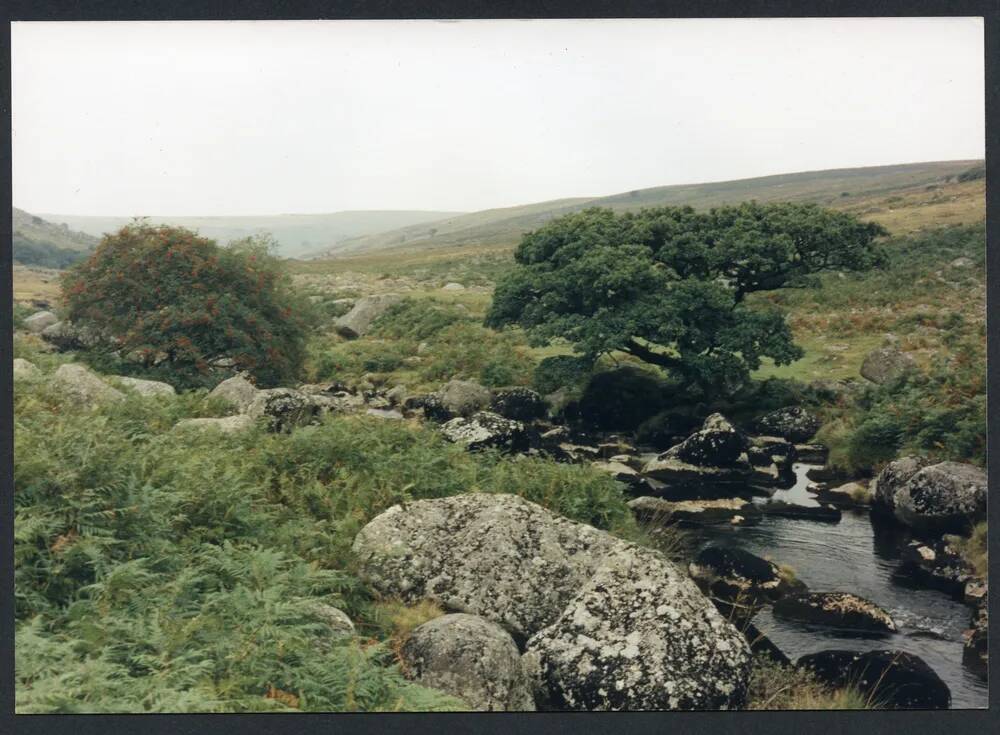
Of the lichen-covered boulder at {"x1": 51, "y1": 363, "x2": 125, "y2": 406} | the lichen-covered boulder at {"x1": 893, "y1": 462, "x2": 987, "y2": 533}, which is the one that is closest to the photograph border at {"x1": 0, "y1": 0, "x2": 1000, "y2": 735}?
the lichen-covered boulder at {"x1": 893, "y1": 462, "x2": 987, "y2": 533}

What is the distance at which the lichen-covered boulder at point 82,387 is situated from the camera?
945 cm

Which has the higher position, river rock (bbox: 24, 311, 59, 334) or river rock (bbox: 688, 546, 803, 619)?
river rock (bbox: 24, 311, 59, 334)

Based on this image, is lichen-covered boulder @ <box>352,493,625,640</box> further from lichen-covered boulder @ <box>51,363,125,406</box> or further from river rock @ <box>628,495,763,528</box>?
lichen-covered boulder @ <box>51,363,125,406</box>

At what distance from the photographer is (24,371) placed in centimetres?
898

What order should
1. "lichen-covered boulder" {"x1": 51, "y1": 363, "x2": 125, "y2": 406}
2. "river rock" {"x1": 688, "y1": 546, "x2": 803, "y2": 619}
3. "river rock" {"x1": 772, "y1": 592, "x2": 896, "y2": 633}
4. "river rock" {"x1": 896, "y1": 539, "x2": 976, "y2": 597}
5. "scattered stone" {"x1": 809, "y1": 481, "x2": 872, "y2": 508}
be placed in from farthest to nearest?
"scattered stone" {"x1": 809, "y1": 481, "x2": 872, "y2": 508}, "lichen-covered boulder" {"x1": 51, "y1": 363, "x2": 125, "y2": 406}, "river rock" {"x1": 688, "y1": 546, "x2": 803, "y2": 619}, "river rock" {"x1": 896, "y1": 539, "x2": 976, "y2": 597}, "river rock" {"x1": 772, "y1": 592, "x2": 896, "y2": 633}

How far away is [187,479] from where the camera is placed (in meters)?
7.79

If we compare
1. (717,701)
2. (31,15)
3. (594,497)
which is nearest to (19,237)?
(31,15)

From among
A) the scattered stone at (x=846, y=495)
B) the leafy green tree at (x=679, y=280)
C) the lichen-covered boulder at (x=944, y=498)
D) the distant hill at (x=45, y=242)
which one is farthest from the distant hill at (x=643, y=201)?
the scattered stone at (x=846, y=495)

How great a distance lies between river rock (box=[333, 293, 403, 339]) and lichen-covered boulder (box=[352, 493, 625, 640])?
349 centimetres

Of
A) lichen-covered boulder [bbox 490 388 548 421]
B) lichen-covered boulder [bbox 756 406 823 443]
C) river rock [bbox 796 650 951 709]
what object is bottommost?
river rock [bbox 796 650 951 709]

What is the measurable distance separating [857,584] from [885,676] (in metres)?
1.47

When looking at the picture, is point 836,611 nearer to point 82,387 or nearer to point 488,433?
point 488,433

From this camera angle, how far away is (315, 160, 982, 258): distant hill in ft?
32.8

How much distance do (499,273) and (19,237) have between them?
5.33m
